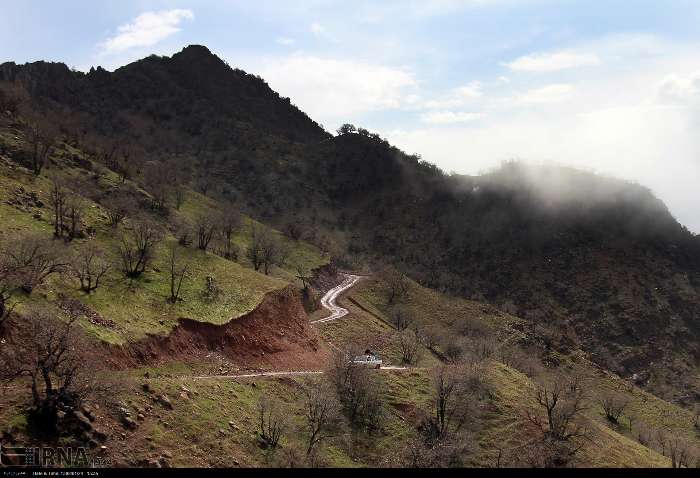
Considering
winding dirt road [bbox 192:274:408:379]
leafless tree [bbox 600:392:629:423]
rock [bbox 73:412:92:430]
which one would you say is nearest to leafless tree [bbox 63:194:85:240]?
winding dirt road [bbox 192:274:408:379]

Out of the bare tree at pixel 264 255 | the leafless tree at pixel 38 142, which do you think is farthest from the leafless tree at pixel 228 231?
the leafless tree at pixel 38 142

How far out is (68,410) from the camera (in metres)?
28.6

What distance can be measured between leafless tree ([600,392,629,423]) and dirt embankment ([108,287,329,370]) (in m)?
40.0

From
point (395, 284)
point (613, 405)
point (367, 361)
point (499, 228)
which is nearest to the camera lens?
point (367, 361)

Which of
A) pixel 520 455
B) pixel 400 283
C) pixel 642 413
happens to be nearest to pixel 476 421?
pixel 520 455

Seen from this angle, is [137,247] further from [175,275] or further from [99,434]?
[99,434]

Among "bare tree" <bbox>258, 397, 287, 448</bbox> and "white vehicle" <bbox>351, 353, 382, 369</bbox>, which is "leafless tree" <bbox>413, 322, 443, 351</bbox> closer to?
"white vehicle" <bbox>351, 353, 382, 369</bbox>

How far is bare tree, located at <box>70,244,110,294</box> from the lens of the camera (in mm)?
45094

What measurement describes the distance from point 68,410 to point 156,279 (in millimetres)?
25231

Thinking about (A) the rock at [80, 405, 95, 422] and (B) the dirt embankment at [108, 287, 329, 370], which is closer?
(A) the rock at [80, 405, 95, 422]

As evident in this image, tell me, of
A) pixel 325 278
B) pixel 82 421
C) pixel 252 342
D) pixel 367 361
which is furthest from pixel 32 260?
pixel 325 278

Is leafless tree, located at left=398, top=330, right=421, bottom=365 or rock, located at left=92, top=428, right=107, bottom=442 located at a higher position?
rock, located at left=92, top=428, right=107, bottom=442

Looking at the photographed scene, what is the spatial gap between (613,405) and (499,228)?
89.3 meters

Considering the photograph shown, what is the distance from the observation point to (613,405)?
7406cm
